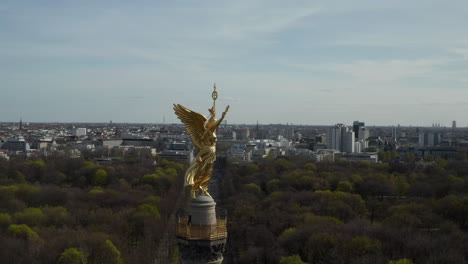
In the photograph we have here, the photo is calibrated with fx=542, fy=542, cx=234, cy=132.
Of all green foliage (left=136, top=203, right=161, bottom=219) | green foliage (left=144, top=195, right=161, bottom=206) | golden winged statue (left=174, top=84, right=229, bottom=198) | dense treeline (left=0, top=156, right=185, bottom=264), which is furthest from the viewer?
green foliage (left=144, top=195, right=161, bottom=206)

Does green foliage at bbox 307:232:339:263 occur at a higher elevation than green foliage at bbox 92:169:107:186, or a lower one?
lower

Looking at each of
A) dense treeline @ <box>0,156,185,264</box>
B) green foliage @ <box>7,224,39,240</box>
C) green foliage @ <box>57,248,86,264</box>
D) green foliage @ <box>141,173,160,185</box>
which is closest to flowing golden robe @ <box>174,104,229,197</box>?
green foliage @ <box>57,248,86,264</box>

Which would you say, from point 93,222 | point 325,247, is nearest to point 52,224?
point 93,222

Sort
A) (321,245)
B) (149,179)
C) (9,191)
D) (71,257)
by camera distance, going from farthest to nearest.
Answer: (149,179) < (9,191) < (321,245) < (71,257)

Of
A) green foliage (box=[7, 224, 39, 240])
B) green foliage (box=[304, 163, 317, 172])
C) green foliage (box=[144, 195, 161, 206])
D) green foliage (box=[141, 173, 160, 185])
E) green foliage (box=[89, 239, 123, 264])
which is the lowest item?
green foliage (box=[89, 239, 123, 264])

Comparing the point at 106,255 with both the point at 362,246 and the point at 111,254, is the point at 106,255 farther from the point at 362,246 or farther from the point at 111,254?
the point at 362,246

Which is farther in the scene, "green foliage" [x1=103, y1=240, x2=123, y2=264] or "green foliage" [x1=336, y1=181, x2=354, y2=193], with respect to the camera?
"green foliage" [x1=336, y1=181, x2=354, y2=193]

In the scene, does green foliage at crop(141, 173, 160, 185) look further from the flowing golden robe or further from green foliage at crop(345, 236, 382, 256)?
the flowing golden robe

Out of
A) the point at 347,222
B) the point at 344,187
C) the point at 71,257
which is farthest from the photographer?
the point at 344,187

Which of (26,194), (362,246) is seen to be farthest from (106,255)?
(26,194)
